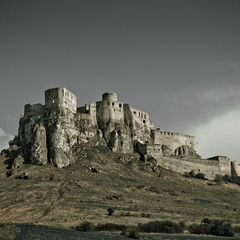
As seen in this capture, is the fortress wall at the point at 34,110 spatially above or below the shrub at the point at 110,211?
above

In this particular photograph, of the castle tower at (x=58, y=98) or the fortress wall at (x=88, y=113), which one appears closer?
the castle tower at (x=58, y=98)

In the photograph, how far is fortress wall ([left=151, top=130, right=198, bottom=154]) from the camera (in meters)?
109

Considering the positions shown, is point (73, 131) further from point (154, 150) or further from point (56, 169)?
point (154, 150)

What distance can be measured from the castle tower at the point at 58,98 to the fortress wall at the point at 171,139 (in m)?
26.3

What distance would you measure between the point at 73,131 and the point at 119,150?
12183 mm

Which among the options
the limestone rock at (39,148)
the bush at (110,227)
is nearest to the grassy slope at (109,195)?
the limestone rock at (39,148)

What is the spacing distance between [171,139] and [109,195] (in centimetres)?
4370

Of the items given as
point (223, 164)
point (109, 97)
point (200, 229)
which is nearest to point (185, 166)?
point (223, 164)

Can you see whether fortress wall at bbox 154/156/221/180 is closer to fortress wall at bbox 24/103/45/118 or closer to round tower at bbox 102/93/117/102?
round tower at bbox 102/93/117/102

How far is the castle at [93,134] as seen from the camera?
87562 millimetres

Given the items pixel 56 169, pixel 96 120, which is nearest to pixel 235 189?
pixel 96 120

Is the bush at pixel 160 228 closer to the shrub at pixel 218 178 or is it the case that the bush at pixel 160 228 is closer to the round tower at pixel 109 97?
the shrub at pixel 218 178

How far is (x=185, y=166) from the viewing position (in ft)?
330

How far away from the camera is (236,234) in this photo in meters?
53.2
